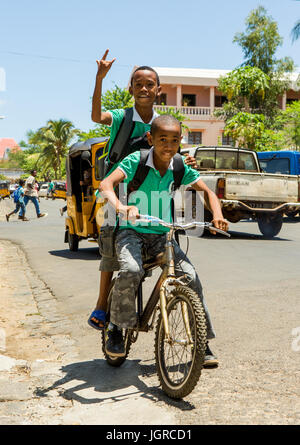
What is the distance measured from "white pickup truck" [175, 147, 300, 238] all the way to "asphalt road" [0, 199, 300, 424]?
4.45 ft

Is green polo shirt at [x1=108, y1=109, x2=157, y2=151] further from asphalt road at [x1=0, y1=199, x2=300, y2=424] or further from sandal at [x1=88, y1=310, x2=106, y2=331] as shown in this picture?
asphalt road at [x1=0, y1=199, x2=300, y2=424]

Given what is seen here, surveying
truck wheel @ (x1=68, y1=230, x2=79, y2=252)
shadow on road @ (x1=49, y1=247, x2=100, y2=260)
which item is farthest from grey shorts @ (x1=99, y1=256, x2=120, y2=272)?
truck wheel @ (x1=68, y1=230, x2=79, y2=252)

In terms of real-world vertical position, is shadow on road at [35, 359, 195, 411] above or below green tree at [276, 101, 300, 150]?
below

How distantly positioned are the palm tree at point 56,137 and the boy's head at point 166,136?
66950 mm

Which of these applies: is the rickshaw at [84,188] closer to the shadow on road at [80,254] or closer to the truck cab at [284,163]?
the shadow on road at [80,254]

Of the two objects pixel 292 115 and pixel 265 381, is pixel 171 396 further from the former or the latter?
pixel 292 115

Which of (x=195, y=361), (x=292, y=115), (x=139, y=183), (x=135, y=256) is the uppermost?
(x=292, y=115)

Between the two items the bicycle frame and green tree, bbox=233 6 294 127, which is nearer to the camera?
the bicycle frame

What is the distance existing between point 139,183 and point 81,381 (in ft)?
4.59

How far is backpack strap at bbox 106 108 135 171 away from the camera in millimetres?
4082

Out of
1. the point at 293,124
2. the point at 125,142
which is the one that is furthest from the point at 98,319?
the point at 293,124

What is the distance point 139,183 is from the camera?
3.71 metres

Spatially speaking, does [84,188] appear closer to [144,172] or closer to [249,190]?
[249,190]

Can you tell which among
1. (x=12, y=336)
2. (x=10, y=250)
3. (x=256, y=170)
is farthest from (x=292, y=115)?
(x=12, y=336)
